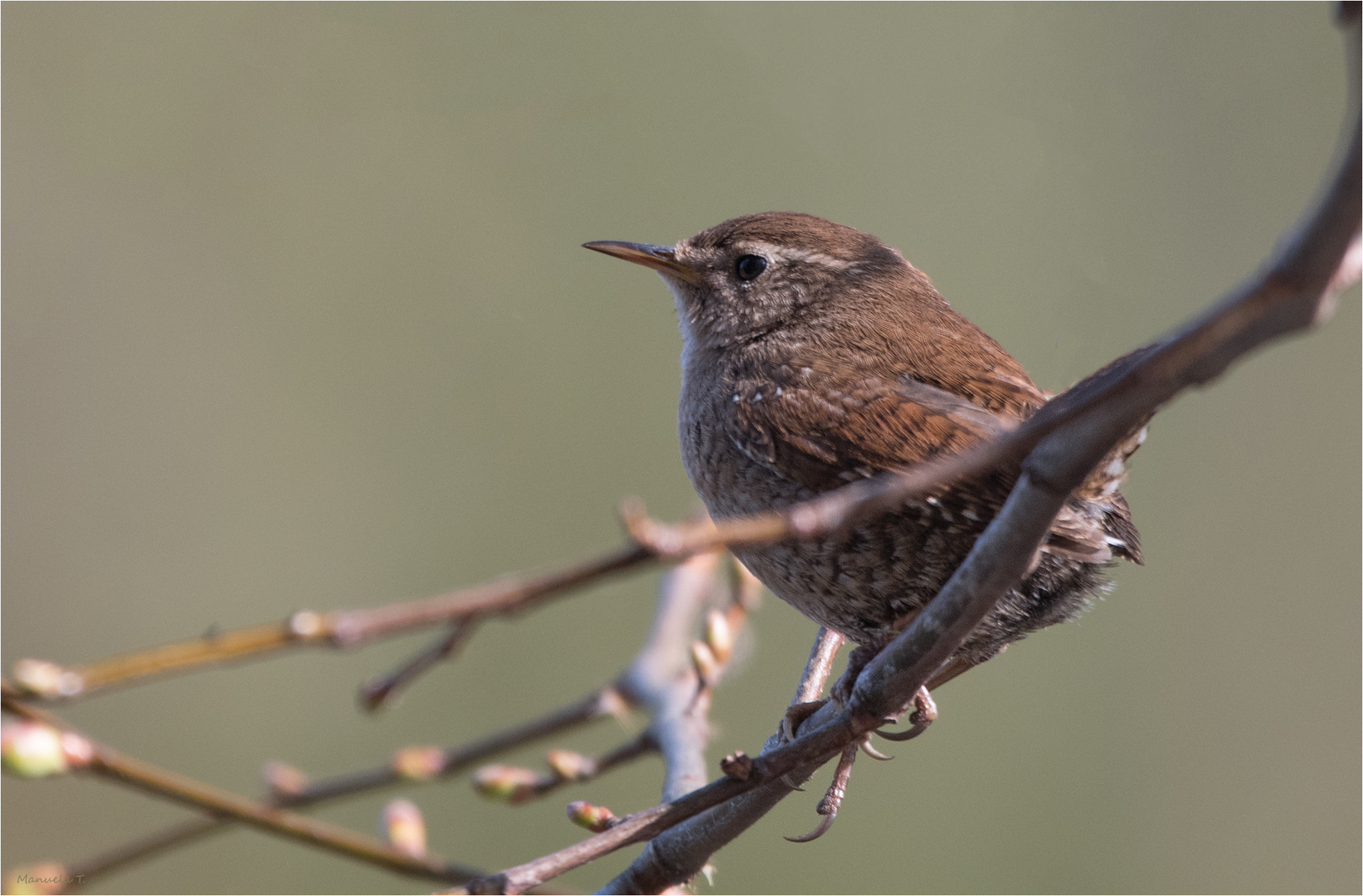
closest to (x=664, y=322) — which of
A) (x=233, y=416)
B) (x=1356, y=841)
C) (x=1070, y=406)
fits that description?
(x=233, y=416)

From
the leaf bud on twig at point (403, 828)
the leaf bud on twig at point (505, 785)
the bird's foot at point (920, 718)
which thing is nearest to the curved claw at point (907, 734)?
the bird's foot at point (920, 718)

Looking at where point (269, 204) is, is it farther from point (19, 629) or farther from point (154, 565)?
point (19, 629)

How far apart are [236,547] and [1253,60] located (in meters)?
5.86

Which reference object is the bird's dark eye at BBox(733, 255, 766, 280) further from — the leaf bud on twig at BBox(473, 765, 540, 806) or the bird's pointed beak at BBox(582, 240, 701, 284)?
the leaf bud on twig at BBox(473, 765, 540, 806)

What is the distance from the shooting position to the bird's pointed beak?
127 inches

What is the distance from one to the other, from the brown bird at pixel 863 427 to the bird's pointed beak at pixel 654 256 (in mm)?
140

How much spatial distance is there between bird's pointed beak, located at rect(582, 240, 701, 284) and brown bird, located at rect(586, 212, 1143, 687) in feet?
0.46

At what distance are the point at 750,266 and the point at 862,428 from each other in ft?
3.15

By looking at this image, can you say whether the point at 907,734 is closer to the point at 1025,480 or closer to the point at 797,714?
the point at 797,714

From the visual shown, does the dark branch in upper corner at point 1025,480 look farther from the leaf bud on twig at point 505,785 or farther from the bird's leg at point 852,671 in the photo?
the leaf bud on twig at point 505,785

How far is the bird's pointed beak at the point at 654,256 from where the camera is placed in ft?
10.6

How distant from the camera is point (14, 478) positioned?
18.7 feet

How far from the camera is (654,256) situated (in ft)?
10.6

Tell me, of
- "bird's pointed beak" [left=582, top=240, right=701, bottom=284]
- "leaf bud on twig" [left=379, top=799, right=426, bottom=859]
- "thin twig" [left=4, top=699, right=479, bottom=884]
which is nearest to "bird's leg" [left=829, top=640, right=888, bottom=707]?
"thin twig" [left=4, top=699, right=479, bottom=884]
